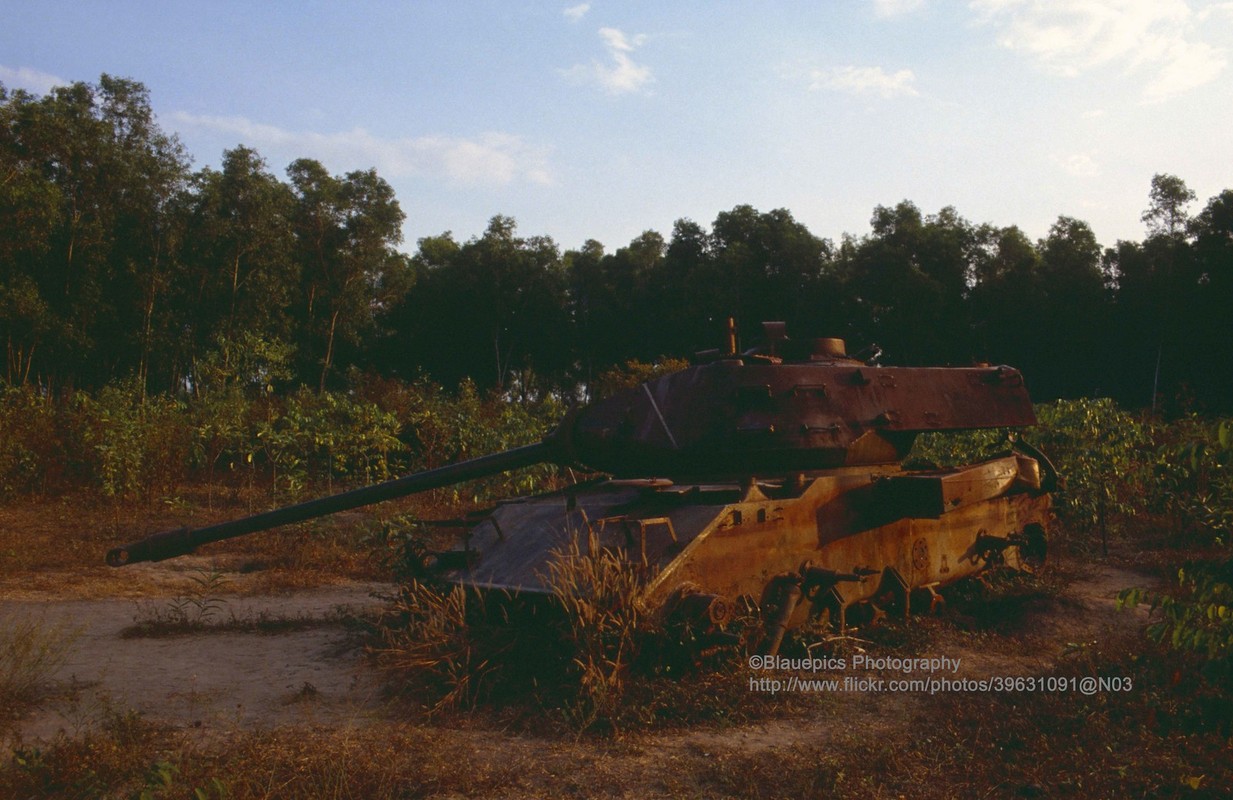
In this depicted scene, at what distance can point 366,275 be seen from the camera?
37.1 meters

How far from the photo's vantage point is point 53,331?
85.5 ft

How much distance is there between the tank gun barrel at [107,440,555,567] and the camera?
21.6ft

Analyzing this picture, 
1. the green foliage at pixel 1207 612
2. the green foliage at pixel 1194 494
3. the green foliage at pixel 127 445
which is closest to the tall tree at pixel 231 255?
the green foliage at pixel 127 445

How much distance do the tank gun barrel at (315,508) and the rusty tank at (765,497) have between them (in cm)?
2

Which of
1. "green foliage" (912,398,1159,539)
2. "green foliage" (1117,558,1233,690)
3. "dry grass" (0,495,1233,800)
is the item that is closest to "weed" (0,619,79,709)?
"dry grass" (0,495,1233,800)

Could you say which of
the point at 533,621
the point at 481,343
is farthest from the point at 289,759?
the point at 481,343

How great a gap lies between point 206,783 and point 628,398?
173 inches

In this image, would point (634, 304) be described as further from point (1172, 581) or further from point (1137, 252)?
point (1172, 581)

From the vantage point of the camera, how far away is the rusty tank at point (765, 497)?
5.87 m

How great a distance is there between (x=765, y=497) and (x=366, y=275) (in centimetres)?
3296

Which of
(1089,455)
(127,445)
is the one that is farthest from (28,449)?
(1089,455)

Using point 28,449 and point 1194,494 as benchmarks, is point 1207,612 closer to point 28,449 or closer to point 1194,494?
point 1194,494

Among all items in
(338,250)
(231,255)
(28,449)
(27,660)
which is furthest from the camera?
(338,250)

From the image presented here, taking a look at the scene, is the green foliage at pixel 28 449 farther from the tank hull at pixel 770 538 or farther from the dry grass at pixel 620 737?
the tank hull at pixel 770 538
